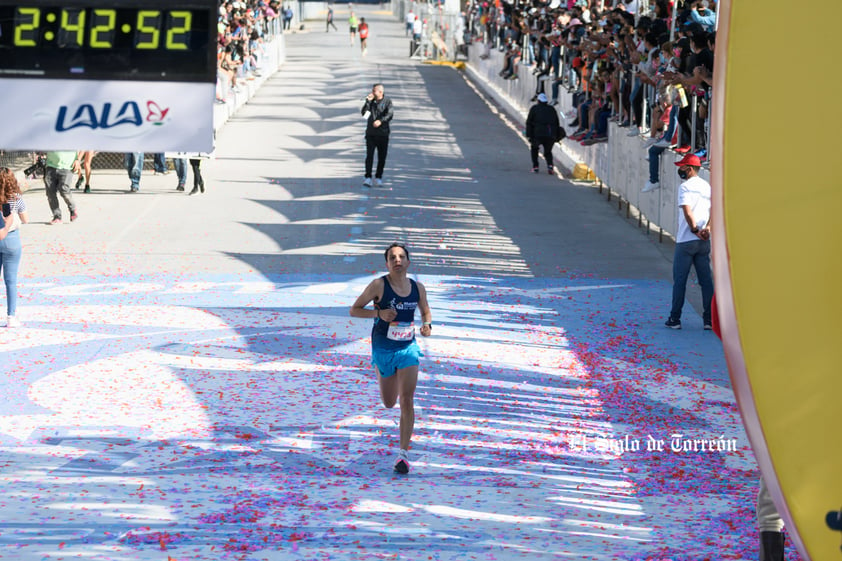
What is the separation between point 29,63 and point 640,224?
16.3 meters

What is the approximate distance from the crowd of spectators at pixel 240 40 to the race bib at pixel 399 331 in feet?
78.0

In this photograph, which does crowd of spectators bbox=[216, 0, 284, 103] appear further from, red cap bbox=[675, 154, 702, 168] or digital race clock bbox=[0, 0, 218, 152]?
digital race clock bbox=[0, 0, 218, 152]

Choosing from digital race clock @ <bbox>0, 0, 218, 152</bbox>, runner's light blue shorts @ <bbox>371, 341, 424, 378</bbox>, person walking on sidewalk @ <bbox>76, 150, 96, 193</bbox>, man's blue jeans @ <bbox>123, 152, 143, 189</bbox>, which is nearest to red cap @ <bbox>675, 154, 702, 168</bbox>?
runner's light blue shorts @ <bbox>371, 341, 424, 378</bbox>

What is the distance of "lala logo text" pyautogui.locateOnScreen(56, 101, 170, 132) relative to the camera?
8.62 meters

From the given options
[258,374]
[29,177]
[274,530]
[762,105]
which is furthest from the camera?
[29,177]

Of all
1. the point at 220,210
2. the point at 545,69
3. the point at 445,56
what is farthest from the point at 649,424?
the point at 445,56

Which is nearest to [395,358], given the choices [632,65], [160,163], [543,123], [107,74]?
[107,74]

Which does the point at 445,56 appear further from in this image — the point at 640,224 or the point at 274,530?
the point at 274,530

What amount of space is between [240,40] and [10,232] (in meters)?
30.8

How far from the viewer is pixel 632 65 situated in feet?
83.5

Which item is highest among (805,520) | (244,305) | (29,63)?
(29,63)

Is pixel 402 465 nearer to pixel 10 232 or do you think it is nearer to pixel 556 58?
pixel 10 232

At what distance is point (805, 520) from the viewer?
560 centimetres

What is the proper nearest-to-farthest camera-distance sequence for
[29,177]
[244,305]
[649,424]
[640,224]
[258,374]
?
[649,424]
[258,374]
[244,305]
[640,224]
[29,177]
